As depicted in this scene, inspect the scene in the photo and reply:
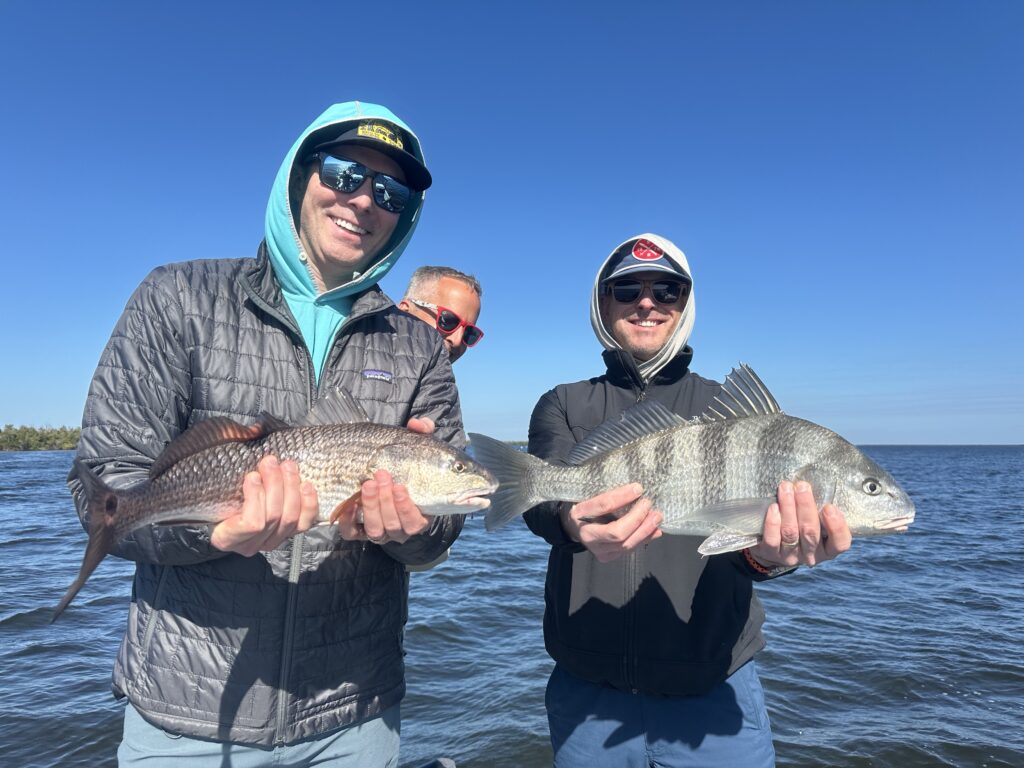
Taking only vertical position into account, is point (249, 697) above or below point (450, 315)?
below

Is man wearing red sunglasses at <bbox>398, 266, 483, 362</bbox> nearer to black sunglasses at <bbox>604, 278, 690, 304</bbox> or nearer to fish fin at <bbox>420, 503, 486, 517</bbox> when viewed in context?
black sunglasses at <bbox>604, 278, 690, 304</bbox>

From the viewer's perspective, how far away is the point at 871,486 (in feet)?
12.5

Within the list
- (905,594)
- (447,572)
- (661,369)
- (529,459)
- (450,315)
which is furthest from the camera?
(447,572)

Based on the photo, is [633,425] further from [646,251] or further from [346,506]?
[346,506]

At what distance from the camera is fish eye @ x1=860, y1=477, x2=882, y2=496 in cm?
379

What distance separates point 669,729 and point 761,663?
26.7 ft

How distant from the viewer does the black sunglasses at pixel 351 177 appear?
11.0 ft

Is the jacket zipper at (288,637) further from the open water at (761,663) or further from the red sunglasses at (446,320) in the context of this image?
the open water at (761,663)

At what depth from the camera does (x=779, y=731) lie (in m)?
8.25

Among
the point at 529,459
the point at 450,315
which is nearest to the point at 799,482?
the point at 529,459

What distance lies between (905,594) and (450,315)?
47.3ft

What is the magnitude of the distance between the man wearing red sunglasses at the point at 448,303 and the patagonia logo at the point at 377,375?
317cm

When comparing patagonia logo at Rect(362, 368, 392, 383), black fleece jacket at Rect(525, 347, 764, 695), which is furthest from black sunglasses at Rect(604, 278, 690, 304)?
patagonia logo at Rect(362, 368, 392, 383)

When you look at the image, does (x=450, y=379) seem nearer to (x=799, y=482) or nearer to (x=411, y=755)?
(x=799, y=482)
